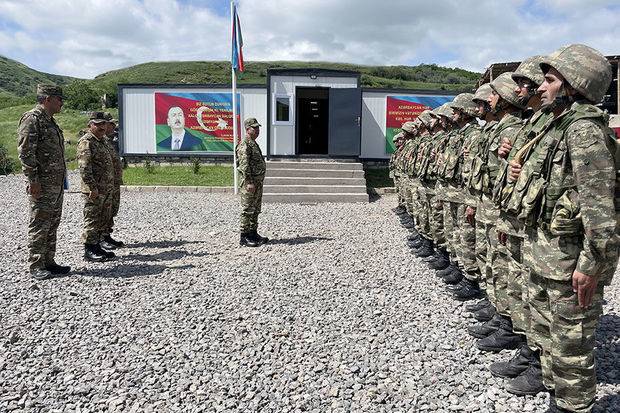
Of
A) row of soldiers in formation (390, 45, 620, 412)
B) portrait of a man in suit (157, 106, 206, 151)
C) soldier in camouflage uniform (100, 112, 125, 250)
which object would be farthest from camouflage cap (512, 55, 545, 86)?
portrait of a man in suit (157, 106, 206, 151)

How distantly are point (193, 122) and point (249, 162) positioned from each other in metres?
9.79

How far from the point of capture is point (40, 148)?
16.7 ft

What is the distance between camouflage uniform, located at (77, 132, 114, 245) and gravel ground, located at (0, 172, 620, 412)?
479 mm

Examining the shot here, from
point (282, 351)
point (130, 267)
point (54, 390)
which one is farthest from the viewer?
point (130, 267)

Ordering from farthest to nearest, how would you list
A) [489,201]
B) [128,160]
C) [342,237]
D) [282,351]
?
[128,160], [342,237], [489,201], [282,351]

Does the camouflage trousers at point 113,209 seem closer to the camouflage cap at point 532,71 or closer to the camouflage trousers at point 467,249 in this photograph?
the camouflage trousers at point 467,249

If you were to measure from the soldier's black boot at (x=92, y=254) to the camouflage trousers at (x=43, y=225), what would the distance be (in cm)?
73

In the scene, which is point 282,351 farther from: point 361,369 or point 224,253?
point 224,253

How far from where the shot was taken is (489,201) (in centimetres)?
395

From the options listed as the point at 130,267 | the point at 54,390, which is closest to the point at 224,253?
the point at 130,267

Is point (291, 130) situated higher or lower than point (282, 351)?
higher

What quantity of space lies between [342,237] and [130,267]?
343 centimetres

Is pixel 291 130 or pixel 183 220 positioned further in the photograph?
pixel 291 130

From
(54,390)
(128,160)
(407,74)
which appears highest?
(407,74)
